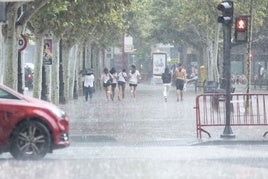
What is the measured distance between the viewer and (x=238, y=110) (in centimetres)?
2377

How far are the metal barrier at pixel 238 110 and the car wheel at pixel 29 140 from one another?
721 centimetres

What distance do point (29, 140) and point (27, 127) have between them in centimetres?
24

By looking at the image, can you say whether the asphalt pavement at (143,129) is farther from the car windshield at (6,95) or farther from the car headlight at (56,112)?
the car windshield at (6,95)

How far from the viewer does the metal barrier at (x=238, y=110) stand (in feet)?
76.7

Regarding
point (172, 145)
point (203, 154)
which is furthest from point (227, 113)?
point (203, 154)

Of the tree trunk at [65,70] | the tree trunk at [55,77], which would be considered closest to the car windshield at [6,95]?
the tree trunk at [55,77]

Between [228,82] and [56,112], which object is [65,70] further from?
[56,112]

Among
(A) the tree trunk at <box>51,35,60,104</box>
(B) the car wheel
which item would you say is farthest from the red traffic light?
(A) the tree trunk at <box>51,35,60,104</box>

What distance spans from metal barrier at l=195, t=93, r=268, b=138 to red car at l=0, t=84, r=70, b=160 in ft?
23.3

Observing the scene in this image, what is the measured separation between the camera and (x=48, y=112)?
53.2ft

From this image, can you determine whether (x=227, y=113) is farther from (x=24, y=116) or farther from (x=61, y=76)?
(x=61, y=76)

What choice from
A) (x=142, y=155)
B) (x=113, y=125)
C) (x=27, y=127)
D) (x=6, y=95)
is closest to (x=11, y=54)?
(x=113, y=125)

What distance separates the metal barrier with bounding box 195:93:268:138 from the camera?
23.4m

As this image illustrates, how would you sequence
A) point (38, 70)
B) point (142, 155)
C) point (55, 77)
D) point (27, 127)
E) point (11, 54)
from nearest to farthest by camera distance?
point (27, 127) < point (142, 155) < point (11, 54) < point (38, 70) < point (55, 77)
